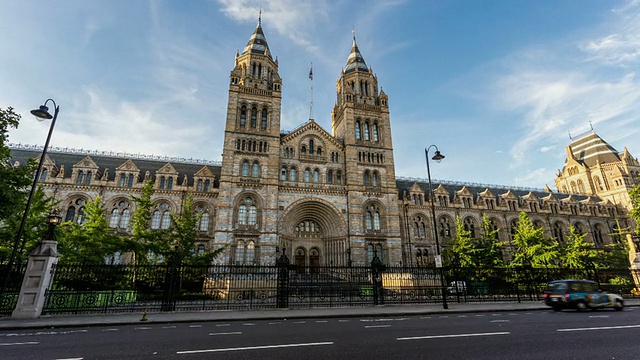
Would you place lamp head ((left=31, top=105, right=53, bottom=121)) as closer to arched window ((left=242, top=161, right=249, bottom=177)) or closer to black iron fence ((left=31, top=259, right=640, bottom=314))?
black iron fence ((left=31, top=259, right=640, bottom=314))

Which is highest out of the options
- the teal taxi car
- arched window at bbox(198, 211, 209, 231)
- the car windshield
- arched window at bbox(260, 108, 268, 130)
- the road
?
arched window at bbox(260, 108, 268, 130)

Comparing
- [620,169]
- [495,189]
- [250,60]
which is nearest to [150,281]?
[250,60]

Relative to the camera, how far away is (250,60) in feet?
120

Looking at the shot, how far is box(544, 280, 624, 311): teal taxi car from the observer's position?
48.0ft

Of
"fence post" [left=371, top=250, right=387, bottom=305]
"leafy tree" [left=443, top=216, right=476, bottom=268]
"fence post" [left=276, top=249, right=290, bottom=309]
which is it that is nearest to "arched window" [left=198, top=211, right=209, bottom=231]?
"fence post" [left=276, top=249, right=290, bottom=309]

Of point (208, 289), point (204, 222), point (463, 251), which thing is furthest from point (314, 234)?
point (463, 251)

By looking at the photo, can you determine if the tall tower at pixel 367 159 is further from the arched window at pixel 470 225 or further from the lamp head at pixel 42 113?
the lamp head at pixel 42 113

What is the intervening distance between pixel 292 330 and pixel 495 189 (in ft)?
170

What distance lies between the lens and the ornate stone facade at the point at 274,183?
30.8 meters

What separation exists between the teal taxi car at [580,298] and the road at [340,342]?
4.91 metres

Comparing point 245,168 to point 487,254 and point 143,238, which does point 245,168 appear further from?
point 487,254

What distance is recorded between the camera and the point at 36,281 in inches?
508

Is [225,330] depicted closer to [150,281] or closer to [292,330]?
[292,330]

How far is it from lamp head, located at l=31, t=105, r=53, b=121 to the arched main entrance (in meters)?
21.0
